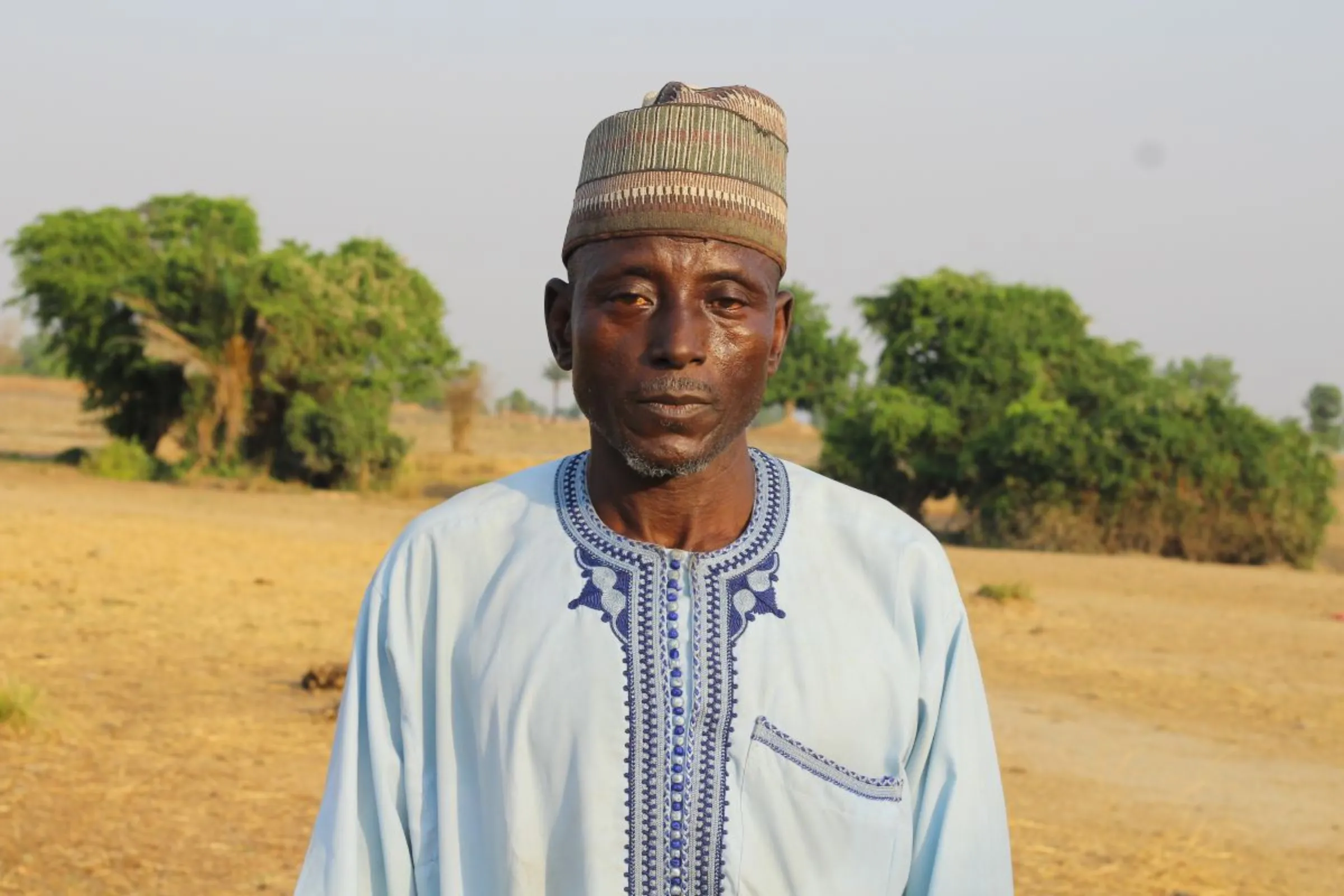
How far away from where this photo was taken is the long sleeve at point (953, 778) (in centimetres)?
196

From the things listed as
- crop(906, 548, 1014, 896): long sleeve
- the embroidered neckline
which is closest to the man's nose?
the embroidered neckline

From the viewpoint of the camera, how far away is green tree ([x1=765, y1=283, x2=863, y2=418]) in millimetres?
31250

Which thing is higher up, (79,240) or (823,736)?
(79,240)

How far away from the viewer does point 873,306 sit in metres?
25.3

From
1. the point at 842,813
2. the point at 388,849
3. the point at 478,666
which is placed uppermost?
the point at 478,666

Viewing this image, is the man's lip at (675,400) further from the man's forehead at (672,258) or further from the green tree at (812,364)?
the green tree at (812,364)

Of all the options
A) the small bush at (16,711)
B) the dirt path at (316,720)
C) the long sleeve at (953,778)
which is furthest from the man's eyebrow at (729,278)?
the small bush at (16,711)

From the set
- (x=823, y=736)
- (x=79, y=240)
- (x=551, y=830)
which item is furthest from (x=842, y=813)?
(x=79, y=240)

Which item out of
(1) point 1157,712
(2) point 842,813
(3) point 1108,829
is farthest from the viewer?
(1) point 1157,712

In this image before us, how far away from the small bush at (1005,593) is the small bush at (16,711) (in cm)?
876

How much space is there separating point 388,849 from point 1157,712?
794 cm

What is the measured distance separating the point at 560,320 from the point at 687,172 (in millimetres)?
328

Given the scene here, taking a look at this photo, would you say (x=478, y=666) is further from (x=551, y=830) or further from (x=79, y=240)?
(x=79, y=240)

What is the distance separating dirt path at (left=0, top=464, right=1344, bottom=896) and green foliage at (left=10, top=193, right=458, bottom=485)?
10.9 m
